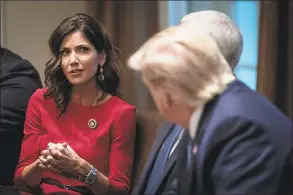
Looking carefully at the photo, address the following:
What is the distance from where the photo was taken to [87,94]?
1977mm

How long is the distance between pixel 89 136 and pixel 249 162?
2.78ft

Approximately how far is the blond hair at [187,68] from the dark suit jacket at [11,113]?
1.05m

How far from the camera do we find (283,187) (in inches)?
48.8

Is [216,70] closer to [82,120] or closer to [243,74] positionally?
[82,120]

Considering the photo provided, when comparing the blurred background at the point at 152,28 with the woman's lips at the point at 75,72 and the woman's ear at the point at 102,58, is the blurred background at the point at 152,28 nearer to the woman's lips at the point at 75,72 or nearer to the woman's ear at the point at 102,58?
the woman's ear at the point at 102,58

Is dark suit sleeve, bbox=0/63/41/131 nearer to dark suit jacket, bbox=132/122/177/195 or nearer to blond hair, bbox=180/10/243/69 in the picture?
dark suit jacket, bbox=132/122/177/195

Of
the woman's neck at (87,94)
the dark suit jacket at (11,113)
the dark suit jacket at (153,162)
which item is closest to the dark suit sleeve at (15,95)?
the dark suit jacket at (11,113)

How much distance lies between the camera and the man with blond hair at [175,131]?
60.4 inches

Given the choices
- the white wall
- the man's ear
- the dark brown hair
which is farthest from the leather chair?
the white wall

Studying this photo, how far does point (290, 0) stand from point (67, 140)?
4.05ft

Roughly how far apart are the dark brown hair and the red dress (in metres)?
0.04

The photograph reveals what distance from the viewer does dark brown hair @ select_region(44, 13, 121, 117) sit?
76.3 inches

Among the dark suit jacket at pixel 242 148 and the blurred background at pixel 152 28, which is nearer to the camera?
the dark suit jacket at pixel 242 148

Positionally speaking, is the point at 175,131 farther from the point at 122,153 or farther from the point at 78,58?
the point at 78,58
